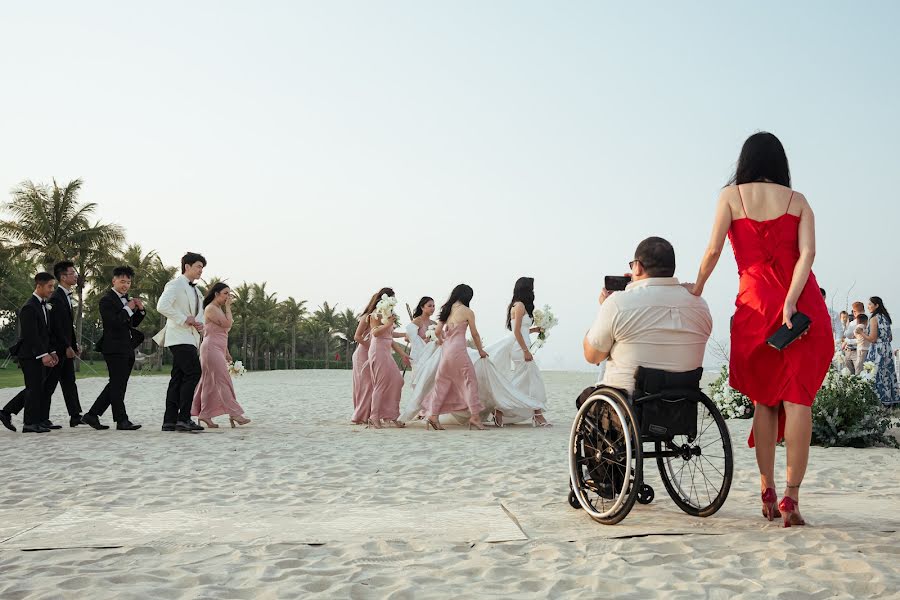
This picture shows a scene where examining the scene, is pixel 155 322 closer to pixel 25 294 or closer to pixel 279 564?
pixel 25 294

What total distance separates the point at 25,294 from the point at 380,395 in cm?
5812

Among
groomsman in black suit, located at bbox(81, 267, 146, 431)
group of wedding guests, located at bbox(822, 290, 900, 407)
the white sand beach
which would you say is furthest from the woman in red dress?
group of wedding guests, located at bbox(822, 290, 900, 407)

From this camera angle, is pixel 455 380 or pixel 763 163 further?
pixel 455 380

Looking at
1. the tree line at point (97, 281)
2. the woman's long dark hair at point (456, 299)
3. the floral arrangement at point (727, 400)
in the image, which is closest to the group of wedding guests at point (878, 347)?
the floral arrangement at point (727, 400)

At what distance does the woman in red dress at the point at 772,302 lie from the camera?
4266 mm

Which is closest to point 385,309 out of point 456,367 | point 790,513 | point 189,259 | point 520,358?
point 456,367

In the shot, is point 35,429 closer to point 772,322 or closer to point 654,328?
point 654,328

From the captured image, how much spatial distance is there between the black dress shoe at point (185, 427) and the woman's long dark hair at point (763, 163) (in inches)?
307

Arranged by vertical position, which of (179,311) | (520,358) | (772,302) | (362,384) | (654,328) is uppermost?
(179,311)

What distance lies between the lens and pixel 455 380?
1118 cm

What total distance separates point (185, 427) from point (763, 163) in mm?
7995

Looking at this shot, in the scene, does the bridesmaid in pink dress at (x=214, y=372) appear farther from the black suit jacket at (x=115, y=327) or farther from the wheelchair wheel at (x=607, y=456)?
the wheelchair wheel at (x=607, y=456)

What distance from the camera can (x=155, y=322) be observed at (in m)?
68.3

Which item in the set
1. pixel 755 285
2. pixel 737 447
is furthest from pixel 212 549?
pixel 737 447
